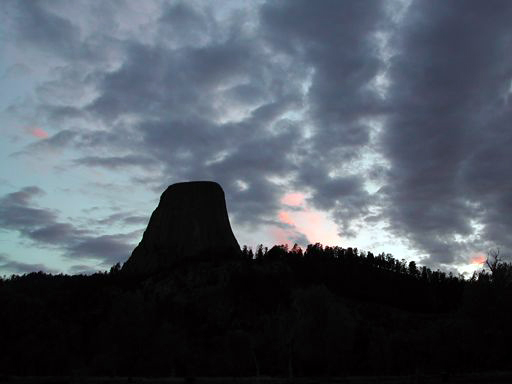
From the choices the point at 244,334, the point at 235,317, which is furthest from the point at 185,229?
the point at 244,334

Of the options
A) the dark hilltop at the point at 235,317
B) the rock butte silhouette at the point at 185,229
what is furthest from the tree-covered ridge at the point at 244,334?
the rock butte silhouette at the point at 185,229

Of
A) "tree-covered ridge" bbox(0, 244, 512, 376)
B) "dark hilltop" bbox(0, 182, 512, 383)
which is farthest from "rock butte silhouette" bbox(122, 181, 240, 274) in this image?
"tree-covered ridge" bbox(0, 244, 512, 376)

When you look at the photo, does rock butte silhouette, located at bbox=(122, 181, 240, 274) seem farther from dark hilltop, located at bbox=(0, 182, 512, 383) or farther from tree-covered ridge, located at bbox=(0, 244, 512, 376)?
tree-covered ridge, located at bbox=(0, 244, 512, 376)

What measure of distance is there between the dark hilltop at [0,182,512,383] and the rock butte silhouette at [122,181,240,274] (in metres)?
0.40

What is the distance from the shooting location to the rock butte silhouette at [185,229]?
14925cm

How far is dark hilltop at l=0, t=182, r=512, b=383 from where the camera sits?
61.2 m

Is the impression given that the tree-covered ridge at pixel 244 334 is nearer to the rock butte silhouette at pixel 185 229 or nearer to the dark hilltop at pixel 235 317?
the dark hilltop at pixel 235 317

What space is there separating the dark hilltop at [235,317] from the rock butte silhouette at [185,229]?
40 cm

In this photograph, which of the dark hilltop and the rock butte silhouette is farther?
the rock butte silhouette

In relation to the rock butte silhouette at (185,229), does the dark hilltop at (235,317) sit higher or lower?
lower

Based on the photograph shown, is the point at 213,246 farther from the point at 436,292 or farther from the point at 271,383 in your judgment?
the point at 271,383

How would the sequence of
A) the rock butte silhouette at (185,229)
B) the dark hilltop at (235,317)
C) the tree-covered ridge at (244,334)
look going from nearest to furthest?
the tree-covered ridge at (244,334), the dark hilltop at (235,317), the rock butte silhouette at (185,229)

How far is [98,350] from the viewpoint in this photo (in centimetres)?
7181

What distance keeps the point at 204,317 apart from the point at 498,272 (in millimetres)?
60878
